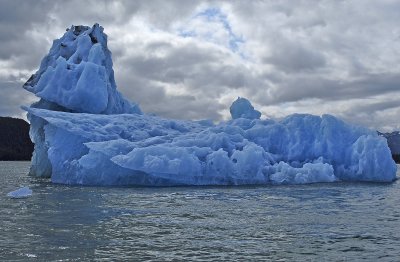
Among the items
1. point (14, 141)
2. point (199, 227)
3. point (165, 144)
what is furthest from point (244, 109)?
point (14, 141)

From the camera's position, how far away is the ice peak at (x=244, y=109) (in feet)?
109

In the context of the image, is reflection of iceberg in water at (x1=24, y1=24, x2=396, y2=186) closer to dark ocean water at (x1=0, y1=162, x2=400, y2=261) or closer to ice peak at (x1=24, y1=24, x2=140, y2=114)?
ice peak at (x1=24, y1=24, x2=140, y2=114)

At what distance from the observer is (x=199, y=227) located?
11773 mm

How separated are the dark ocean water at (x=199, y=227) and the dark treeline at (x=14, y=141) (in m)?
98.6

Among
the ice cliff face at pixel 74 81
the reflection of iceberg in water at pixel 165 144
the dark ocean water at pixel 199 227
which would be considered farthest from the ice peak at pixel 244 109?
the dark ocean water at pixel 199 227

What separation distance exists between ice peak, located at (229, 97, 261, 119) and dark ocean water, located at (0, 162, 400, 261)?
14514mm

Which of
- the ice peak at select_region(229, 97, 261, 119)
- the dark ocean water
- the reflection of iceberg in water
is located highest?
the ice peak at select_region(229, 97, 261, 119)

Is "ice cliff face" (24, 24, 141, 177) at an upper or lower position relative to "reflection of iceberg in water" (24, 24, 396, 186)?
upper

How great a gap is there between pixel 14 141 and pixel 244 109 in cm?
9824

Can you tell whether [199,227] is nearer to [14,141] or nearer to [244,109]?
[244,109]

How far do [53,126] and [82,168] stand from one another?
12.0ft

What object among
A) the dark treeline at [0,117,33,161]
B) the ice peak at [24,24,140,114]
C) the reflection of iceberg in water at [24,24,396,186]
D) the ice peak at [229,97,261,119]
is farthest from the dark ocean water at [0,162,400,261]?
the dark treeline at [0,117,33,161]

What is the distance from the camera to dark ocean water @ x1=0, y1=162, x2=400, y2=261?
9.04 m

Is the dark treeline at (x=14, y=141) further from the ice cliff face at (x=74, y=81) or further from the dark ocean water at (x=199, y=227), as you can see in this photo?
the dark ocean water at (x=199, y=227)
